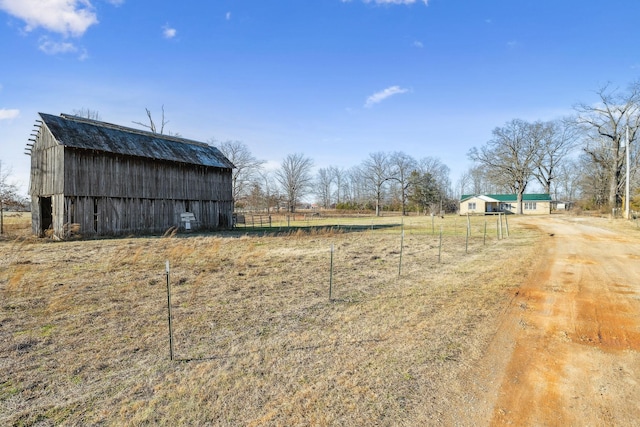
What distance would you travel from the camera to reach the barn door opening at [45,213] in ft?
74.6

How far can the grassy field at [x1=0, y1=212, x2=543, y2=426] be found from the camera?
3.46 meters

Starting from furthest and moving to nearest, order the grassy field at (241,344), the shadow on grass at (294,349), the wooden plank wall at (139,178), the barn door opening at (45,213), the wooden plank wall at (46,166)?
the barn door opening at (45,213) → the wooden plank wall at (139,178) → the wooden plank wall at (46,166) → the shadow on grass at (294,349) → the grassy field at (241,344)

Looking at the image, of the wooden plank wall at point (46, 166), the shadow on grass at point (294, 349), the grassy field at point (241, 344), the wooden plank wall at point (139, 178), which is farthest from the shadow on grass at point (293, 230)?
the shadow on grass at point (294, 349)

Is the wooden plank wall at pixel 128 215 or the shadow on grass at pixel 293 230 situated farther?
the shadow on grass at pixel 293 230

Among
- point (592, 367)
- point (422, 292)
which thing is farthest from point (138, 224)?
point (592, 367)

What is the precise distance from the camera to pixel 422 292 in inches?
314

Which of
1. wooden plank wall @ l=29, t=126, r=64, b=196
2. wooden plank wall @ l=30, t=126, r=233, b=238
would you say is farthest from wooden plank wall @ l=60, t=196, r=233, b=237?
wooden plank wall @ l=29, t=126, r=64, b=196

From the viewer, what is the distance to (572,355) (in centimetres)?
475

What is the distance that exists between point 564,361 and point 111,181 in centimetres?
2480

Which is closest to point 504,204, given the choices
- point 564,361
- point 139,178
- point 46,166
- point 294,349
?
point 139,178

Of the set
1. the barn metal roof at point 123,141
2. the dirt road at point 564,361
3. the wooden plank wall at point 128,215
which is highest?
the barn metal roof at point 123,141

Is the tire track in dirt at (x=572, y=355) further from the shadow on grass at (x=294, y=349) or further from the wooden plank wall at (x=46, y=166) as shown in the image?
the wooden plank wall at (x=46, y=166)

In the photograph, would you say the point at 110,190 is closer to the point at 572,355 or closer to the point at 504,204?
the point at 572,355

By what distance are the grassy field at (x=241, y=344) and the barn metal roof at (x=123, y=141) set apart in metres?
14.2
